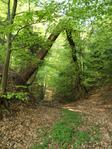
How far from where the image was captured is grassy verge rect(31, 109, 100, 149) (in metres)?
6.72

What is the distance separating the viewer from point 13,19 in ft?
23.4

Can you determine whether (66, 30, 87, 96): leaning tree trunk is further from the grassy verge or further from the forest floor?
the grassy verge

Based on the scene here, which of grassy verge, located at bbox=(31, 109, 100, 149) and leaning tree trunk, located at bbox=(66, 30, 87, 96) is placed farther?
leaning tree trunk, located at bbox=(66, 30, 87, 96)

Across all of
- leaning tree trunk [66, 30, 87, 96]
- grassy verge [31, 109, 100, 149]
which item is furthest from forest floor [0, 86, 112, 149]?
leaning tree trunk [66, 30, 87, 96]

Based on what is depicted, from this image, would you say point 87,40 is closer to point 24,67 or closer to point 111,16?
point 24,67

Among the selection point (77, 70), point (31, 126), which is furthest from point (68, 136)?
point (77, 70)

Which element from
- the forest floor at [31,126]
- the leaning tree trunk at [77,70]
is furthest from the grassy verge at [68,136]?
the leaning tree trunk at [77,70]

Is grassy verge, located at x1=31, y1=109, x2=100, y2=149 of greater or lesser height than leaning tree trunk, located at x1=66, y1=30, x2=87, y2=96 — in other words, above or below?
below

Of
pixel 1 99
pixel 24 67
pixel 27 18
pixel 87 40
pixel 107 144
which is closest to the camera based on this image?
pixel 27 18

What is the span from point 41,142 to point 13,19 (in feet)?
13.7

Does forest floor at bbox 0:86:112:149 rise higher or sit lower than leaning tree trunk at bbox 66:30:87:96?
lower

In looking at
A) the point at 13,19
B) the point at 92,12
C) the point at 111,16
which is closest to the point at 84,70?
the point at 111,16

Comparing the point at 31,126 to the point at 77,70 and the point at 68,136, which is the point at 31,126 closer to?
the point at 68,136

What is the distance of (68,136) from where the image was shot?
731 cm
